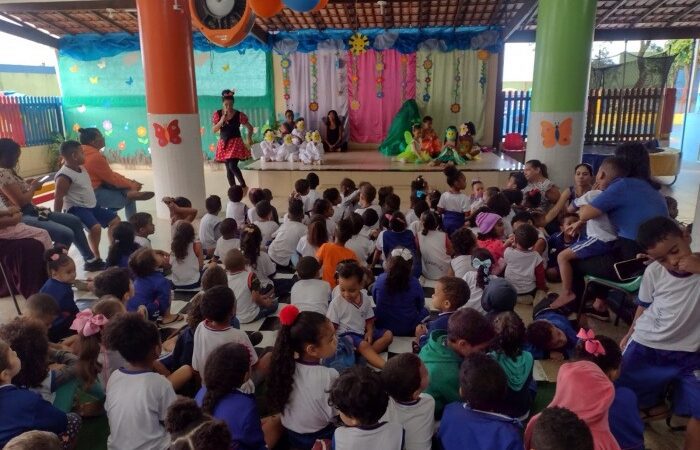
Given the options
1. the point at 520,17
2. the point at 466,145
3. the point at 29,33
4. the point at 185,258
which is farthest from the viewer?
the point at 29,33

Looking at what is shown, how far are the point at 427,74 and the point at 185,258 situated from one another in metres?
6.84

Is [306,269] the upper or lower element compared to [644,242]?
lower

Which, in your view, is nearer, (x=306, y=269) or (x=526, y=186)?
(x=306, y=269)

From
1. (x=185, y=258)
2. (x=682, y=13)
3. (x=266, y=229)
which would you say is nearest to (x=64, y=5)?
(x=266, y=229)

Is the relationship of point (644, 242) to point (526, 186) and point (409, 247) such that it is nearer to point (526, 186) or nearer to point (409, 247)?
point (409, 247)

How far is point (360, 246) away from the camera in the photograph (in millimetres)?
3631

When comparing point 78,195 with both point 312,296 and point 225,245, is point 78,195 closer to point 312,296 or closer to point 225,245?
point 225,245

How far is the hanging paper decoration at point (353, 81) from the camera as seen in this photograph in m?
9.14

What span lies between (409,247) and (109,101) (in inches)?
332

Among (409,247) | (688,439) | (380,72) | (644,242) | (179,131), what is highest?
(380,72)

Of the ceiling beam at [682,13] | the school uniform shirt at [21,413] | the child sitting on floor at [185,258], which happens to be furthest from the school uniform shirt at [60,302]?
the ceiling beam at [682,13]

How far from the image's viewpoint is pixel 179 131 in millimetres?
5484

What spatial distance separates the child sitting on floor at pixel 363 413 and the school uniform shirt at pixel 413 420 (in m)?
0.15

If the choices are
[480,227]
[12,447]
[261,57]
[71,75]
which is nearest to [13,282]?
[12,447]
